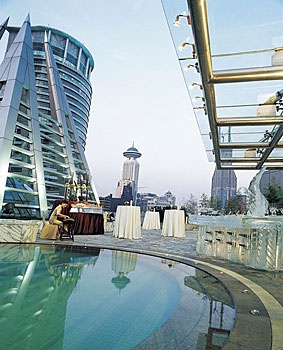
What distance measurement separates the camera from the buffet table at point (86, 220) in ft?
24.7

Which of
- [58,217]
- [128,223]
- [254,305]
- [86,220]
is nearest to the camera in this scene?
[254,305]

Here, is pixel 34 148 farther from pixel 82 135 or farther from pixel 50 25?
pixel 50 25

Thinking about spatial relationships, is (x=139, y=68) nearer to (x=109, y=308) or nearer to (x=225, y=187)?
(x=225, y=187)

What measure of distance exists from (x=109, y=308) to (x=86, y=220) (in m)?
6.33

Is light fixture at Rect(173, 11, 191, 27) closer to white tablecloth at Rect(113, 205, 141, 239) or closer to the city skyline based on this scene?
the city skyline

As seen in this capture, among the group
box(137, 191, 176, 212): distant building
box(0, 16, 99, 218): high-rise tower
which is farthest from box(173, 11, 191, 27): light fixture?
box(137, 191, 176, 212): distant building

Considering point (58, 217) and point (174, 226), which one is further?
point (174, 226)

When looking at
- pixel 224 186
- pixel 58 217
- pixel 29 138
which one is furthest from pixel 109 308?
pixel 224 186

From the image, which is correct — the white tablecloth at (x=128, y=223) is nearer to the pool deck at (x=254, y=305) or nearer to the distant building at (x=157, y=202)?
the pool deck at (x=254, y=305)

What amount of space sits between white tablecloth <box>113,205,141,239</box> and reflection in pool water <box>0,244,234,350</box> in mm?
4417

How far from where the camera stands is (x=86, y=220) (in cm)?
780

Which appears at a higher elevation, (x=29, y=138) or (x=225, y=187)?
(x=29, y=138)

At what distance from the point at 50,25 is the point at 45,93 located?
19.2 metres

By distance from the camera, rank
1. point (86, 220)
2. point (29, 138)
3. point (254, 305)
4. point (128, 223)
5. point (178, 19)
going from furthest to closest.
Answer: point (29, 138) → point (86, 220) → point (128, 223) → point (178, 19) → point (254, 305)
